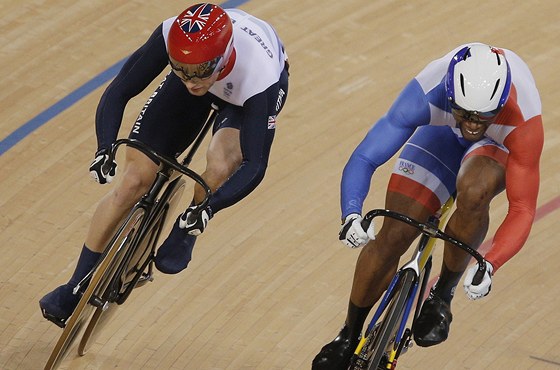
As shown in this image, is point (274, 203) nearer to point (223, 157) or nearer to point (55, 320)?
point (223, 157)

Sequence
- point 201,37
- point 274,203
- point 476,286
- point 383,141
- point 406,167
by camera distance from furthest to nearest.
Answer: point 274,203 < point 406,167 < point 201,37 < point 383,141 < point 476,286

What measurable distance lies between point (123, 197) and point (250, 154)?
0.51 meters

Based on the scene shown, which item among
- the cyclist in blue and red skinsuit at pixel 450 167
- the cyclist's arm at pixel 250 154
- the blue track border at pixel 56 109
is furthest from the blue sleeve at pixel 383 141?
the blue track border at pixel 56 109

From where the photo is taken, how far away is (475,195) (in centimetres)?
416

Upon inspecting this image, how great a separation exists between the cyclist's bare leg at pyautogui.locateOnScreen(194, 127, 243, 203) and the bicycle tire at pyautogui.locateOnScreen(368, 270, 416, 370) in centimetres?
84

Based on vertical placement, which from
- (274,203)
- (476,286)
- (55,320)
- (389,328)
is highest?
(476,286)

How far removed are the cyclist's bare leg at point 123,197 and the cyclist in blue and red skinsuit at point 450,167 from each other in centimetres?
81

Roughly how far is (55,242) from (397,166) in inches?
72.5

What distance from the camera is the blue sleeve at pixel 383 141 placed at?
4109 millimetres

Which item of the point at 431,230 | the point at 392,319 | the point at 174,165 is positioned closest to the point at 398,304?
the point at 392,319

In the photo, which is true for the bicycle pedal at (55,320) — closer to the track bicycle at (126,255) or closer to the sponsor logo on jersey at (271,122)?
the track bicycle at (126,255)

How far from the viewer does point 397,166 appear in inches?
173

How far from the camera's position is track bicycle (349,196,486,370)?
401cm

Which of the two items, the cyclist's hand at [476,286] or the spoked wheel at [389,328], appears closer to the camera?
the cyclist's hand at [476,286]
